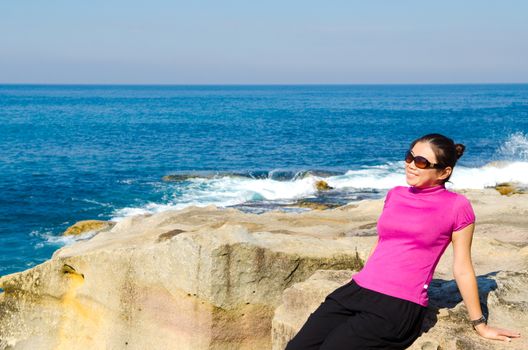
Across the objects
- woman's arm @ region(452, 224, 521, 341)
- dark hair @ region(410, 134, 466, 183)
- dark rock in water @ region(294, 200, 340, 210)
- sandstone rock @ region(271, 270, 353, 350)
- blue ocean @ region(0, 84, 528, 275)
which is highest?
dark hair @ region(410, 134, 466, 183)

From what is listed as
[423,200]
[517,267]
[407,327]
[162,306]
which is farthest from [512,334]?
[162,306]

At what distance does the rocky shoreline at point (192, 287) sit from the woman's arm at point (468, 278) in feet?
2.41

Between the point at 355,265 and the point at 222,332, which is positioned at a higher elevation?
the point at 355,265

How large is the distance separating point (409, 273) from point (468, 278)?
17.4 inches

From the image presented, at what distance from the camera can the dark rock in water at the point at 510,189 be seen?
25667 millimetres

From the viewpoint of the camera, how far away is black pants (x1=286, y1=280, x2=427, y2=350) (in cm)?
460

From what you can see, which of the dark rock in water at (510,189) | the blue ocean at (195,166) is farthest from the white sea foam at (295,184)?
the dark rock in water at (510,189)

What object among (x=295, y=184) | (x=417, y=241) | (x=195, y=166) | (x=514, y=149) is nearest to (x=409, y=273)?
(x=417, y=241)

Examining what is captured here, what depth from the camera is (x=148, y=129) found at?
218ft

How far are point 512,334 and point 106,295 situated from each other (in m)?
5.03

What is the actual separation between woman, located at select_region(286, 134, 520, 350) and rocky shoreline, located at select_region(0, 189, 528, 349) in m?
0.87

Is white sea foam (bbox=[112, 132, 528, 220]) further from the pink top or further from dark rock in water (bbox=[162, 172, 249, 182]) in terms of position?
the pink top

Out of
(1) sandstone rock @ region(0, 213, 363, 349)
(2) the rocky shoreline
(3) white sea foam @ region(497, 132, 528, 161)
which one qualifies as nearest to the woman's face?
(2) the rocky shoreline

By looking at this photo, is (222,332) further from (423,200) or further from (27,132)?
(27,132)
